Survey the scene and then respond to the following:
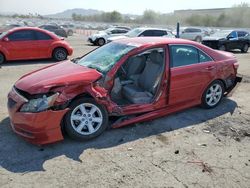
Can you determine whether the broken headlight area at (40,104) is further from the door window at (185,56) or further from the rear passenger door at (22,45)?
the rear passenger door at (22,45)

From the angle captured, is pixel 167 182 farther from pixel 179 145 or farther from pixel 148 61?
pixel 148 61

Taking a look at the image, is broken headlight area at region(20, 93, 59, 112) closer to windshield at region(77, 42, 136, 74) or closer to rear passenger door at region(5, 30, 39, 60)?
windshield at region(77, 42, 136, 74)

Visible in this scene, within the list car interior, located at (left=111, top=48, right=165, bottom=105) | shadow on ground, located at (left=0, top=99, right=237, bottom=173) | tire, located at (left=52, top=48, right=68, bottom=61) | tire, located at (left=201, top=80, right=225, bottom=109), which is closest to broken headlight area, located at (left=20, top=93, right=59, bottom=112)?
shadow on ground, located at (left=0, top=99, right=237, bottom=173)

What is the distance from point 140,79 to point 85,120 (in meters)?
1.78

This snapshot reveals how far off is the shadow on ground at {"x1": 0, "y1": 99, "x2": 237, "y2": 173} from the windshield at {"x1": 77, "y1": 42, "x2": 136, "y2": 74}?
3.64ft

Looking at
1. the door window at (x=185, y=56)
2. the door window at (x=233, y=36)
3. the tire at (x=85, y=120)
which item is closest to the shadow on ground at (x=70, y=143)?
the tire at (x=85, y=120)

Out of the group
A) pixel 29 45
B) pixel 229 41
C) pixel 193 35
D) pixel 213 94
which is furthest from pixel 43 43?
pixel 193 35

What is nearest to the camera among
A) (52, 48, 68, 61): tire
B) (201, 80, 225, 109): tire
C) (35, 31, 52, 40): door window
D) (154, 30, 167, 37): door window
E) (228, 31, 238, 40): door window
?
(201, 80, 225, 109): tire

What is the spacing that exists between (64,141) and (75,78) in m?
0.99

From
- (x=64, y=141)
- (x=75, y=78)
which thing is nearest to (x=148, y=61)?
(x=75, y=78)

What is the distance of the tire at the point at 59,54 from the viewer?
1283 cm

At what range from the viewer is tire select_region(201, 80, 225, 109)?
5.98 m

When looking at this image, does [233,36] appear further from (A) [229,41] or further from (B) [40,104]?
(B) [40,104]

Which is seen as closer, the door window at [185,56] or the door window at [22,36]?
the door window at [185,56]
